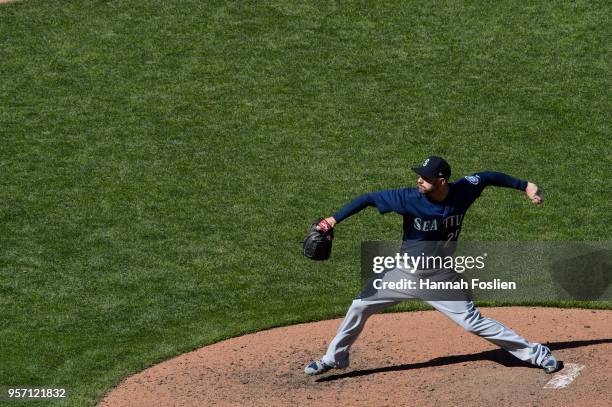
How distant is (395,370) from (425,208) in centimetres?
154

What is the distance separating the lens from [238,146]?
15.7m

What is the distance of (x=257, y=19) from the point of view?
18812 millimetres

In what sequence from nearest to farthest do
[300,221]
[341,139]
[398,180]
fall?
[300,221], [398,180], [341,139]

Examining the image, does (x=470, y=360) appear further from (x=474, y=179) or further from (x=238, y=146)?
(x=238, y=146)

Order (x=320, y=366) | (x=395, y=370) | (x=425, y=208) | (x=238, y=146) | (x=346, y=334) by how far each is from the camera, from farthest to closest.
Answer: (x=238, y=146)
(x=395, y=370)
(x=320, y=366)
(x=346, y=334)
(x=425, y=208)

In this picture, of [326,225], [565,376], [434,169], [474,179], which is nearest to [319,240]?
[326,225]

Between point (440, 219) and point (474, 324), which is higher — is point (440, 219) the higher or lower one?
the higher one

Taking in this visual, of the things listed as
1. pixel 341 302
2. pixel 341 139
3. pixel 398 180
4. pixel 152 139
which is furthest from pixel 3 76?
pixel 341 302

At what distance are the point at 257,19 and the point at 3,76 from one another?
403cm

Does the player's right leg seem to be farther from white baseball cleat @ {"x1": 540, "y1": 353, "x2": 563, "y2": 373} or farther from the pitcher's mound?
white baseball cleat @ {"x1": 540, "y1": 353, "x2": 563, "y2": 373}

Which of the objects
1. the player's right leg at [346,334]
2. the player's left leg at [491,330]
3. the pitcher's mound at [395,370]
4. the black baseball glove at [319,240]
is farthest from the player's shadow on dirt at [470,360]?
the black baseball glove at [319,240]

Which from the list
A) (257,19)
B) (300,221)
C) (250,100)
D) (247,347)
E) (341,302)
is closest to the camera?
(247,347)

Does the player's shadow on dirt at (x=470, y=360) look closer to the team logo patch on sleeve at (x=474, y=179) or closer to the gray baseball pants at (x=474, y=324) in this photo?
the gray baseball pants at (x=474, y=324)

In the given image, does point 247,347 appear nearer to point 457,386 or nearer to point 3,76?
point 457,386
